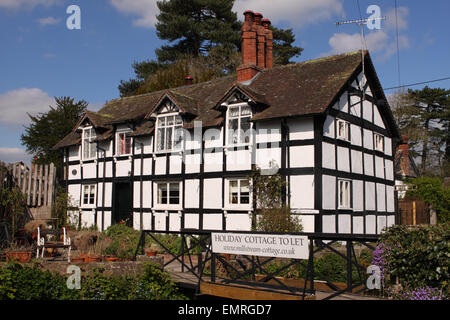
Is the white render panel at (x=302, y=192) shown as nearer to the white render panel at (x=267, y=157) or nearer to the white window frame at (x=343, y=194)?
the white render panel at (x=267, y=157)

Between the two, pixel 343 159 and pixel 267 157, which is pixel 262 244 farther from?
pixel 343 159

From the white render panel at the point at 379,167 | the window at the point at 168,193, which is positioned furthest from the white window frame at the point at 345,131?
the window at the point at 168,193

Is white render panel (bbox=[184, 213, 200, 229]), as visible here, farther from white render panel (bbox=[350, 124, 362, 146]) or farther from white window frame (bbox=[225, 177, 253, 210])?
white render panel (bbox=[350, 124, 362, 146])

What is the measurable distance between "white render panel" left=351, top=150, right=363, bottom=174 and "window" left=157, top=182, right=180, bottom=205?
7593 millimetres

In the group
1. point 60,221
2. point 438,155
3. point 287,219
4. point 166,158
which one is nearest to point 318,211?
point 287,219

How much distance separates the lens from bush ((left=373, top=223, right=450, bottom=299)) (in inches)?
291

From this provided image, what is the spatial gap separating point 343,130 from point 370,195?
3635 mm

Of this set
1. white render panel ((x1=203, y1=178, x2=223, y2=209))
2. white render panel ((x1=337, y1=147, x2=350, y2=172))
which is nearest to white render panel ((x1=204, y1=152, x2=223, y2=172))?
white render panel ((x1=203, y1=178, x2=223, y2=209))

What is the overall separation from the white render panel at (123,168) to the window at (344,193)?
32.7ft

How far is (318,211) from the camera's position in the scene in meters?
16.0

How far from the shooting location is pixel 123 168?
22109 mm

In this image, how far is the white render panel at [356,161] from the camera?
62.3ft

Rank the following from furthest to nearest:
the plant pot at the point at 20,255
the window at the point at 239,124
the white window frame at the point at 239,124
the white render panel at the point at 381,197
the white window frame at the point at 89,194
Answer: the white window frame at the point at 89,194, the white render panel at the point at 381,197, the window at the point at 239,124, the white window frame at the point at 239,124, the plant pot at the point at 20,255

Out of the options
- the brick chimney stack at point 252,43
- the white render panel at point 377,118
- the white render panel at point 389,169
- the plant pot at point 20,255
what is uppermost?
the brick chimney stack at point 252,43
